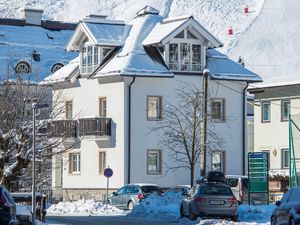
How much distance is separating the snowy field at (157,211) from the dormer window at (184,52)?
12.5 m

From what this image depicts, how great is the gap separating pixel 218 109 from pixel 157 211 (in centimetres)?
2000

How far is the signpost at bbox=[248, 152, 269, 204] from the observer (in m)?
53.1

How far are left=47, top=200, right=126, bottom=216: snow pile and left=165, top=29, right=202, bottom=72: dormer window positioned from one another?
12.6 m

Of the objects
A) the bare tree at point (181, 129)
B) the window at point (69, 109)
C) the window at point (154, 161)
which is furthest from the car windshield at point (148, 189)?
the window at point (69, 109)

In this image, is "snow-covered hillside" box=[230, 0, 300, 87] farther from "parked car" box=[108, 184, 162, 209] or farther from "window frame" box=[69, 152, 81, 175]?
"parked car" box=[108, 184, 162, 209]

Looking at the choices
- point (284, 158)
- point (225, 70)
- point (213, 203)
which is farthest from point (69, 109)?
point (213, 203)

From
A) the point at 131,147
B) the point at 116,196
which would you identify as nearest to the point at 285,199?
the point at 116,196

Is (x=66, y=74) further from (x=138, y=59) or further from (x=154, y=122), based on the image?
(x=154, y=122)

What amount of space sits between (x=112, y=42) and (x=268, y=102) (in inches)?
572

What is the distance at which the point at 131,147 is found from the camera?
6769 cm

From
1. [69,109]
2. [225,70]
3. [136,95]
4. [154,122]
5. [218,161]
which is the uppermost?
[225,70]

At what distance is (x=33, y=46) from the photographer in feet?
277

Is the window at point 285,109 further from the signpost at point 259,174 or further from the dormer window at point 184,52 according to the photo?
the signpost at point 259,174

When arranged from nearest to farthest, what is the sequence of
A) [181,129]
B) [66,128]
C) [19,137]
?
1. [19,137]
2. [181,129]
3. [66,128]
